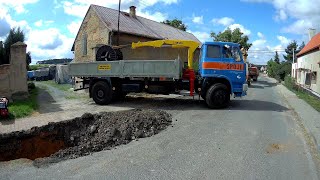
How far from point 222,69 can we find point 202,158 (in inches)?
309

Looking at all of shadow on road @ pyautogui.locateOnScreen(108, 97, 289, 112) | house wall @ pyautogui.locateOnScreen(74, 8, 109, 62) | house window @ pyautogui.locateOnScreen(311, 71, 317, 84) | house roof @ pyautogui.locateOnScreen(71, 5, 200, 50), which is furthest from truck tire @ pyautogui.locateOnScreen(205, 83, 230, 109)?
house window @ pyautogui.locateOnScreen(311, 71, 317, 84)

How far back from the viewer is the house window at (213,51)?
14.6m

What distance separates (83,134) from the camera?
424 inches

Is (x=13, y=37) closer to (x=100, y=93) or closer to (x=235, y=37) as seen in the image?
(x=100, y=93)

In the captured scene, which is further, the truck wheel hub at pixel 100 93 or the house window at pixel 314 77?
the house window at pixel 314 77

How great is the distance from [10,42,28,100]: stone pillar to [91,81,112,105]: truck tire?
3.20m

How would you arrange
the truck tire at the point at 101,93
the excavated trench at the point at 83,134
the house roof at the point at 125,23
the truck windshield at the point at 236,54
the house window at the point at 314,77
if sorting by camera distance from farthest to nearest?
1. the house window at the point at 314,77
2. the house roof at the point at 125,23
3. the truck tire at the point at 101,93
4. the truck windshield at the point at 236,54
5. the excavated trench at the point at 83,134

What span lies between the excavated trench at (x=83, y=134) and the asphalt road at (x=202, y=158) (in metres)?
0.60

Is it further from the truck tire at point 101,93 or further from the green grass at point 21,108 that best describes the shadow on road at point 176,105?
the green grass at point 21,108

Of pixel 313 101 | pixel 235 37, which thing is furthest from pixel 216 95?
pixel 235 37

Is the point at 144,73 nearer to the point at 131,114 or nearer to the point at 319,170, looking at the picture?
the point at 131,114

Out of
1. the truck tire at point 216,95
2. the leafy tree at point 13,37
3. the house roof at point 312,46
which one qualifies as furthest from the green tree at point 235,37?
the truck tire at point 216,95

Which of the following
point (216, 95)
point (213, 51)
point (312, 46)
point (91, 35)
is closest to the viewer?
point (216, 95)

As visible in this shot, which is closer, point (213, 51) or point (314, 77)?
point (213, 51)
